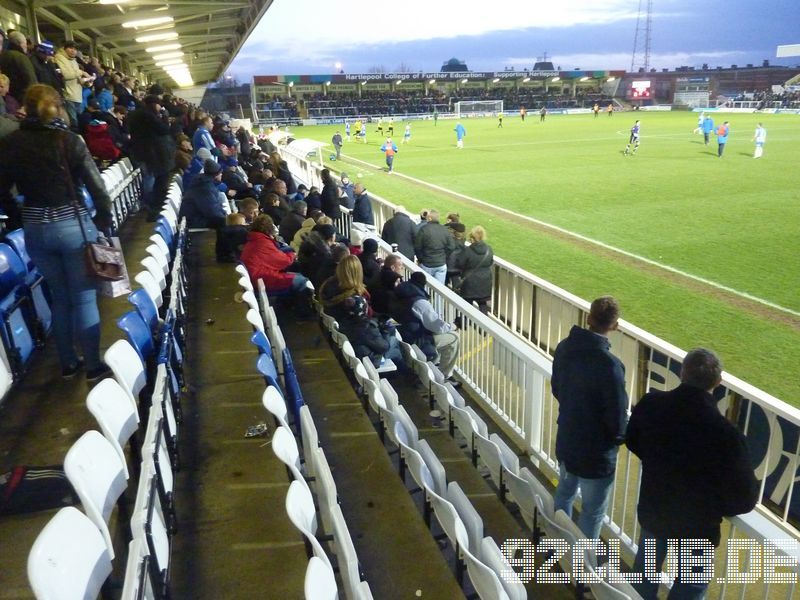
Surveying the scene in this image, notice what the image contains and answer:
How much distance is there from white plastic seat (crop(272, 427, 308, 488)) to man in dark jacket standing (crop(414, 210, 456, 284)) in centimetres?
557

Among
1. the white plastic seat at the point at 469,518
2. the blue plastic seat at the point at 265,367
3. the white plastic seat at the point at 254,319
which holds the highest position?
the white plastic seat at the point at 254,319

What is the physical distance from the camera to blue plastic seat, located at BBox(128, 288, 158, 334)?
4.12 metres

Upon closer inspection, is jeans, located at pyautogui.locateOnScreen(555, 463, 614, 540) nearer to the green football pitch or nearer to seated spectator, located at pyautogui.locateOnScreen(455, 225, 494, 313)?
the green football pitch

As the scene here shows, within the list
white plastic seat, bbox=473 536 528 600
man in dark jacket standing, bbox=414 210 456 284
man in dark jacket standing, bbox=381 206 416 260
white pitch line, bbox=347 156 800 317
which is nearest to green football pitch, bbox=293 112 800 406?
white pitch line, bbox=347 156 800 317

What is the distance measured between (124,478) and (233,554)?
2.33ft

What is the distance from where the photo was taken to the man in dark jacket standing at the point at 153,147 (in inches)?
326

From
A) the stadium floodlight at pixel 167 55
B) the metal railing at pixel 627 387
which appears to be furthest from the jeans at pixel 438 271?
the stadium floodlight at pixel 167 55

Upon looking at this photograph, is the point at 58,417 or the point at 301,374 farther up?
the point at 58,417

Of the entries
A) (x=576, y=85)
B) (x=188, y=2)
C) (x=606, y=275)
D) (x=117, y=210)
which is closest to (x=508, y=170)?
(x=188, y=2)

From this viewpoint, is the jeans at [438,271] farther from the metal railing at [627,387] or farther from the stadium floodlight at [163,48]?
the stadium floodlight at [163,48]

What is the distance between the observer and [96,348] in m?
4.04

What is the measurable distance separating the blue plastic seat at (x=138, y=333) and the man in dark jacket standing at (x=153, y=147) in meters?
5.04

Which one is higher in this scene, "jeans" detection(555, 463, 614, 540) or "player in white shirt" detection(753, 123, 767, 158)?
"player in white shirt" detection(753, 123, 767, 158)

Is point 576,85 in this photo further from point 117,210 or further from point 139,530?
point 139,530
